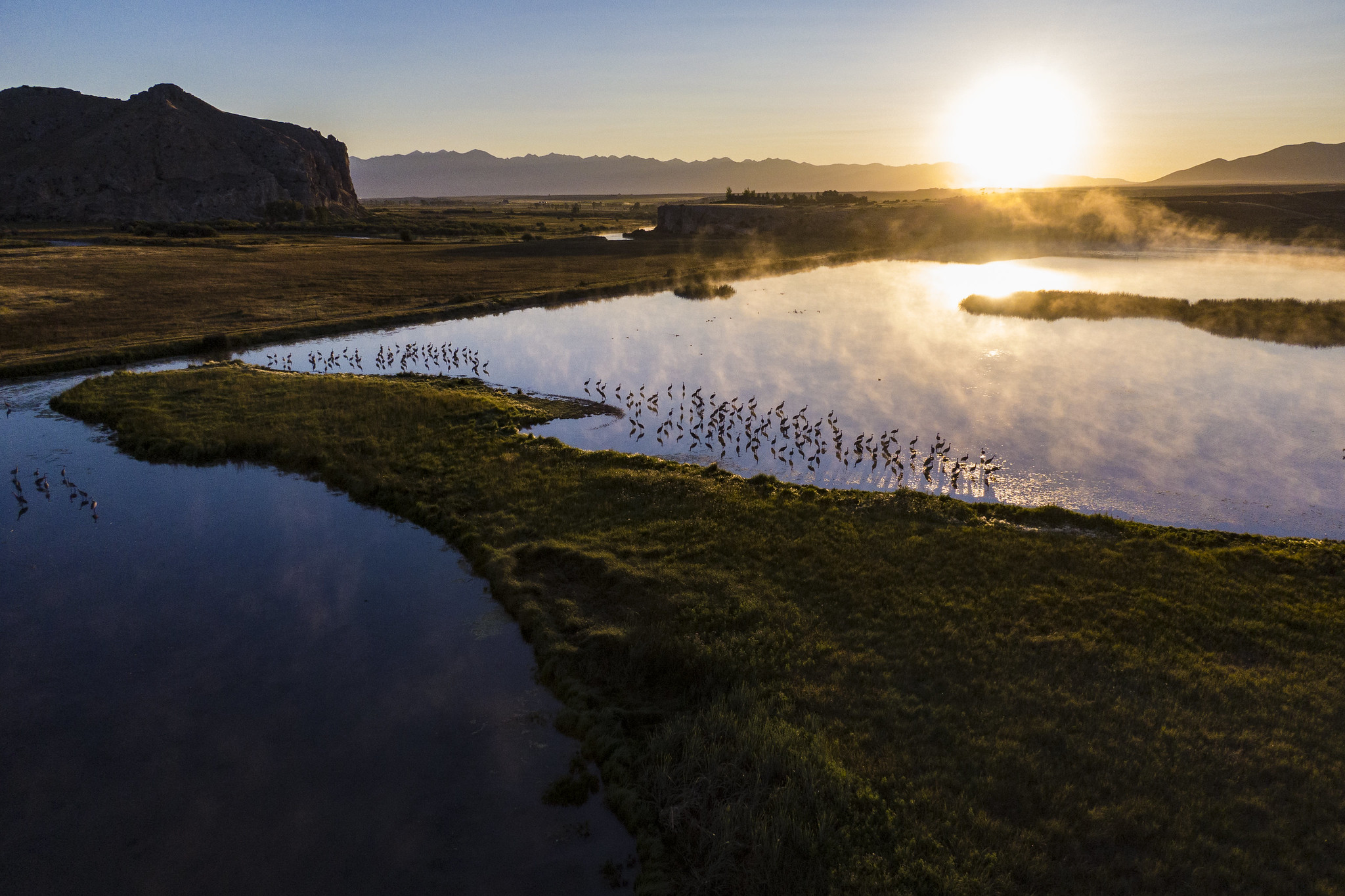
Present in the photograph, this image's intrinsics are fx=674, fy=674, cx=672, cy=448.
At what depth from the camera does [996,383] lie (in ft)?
107

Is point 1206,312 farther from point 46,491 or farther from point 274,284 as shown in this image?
point 274,284

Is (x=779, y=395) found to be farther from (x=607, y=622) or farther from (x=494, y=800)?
(x=494, y=800)

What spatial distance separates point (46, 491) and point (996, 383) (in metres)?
38.1

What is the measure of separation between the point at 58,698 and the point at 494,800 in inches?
379

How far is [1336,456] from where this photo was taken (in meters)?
23.1

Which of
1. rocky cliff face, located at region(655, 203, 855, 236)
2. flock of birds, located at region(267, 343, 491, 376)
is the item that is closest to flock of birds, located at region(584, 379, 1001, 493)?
flock of birds, located at region(267, 343, 491, 376)

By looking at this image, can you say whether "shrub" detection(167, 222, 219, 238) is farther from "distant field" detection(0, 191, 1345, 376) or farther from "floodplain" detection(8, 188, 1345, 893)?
"floodplain" detection(8, 188, 1345, 893)

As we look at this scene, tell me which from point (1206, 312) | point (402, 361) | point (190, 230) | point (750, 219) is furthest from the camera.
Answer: point (750, 219)

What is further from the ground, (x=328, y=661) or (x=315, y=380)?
(x=315, y=380)

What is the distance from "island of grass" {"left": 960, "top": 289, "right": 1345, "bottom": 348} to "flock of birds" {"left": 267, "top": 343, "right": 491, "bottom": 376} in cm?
3587

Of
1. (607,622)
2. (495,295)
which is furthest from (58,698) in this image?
(495,295)

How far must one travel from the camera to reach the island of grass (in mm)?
41438

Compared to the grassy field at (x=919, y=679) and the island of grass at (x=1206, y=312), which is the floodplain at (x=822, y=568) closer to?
the grassy field at (x=919, y=679)

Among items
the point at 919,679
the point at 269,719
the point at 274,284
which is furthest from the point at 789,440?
the point at 274,284
